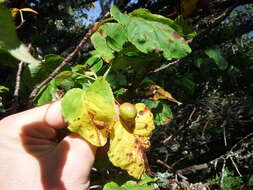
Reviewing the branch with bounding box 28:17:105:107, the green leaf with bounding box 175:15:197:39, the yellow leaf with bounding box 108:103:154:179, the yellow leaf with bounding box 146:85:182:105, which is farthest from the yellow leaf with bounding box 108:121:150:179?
the yellow leaf with bounding box 146:85:182:105

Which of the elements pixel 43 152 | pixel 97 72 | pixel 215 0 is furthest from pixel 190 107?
pixel 43 152

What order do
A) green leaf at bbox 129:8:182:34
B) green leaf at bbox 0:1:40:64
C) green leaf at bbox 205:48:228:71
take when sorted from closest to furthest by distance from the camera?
green leaf at bbox 0:1:40:64, green leaf at bbox 129:8:182:34, green leaf at bbox 205:48:228:71

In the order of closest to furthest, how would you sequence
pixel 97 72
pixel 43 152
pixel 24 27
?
1. pixel 43 152
2. pixel 97 72
3. pixel 24 27

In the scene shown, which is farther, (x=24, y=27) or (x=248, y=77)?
(x=248, y=77)

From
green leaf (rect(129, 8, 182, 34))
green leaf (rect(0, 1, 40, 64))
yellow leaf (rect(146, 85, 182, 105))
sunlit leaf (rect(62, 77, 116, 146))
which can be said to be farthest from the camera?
yellow leaf (rect(146, 85, 182, 105))

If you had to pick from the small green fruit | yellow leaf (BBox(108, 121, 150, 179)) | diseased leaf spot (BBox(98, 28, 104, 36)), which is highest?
diseased leaf spot (BBox(98, 28, 104, 36))

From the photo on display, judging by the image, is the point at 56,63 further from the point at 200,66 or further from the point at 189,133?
the point at 189,133

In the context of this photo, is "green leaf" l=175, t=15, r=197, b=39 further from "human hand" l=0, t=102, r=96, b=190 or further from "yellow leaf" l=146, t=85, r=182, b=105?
"yellow leaf" l=146, t=85, r=182, b=105

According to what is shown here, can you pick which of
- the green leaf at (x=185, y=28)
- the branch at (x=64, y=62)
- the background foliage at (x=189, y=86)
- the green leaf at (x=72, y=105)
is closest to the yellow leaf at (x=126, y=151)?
the green leaf at (x=72, y=105)
